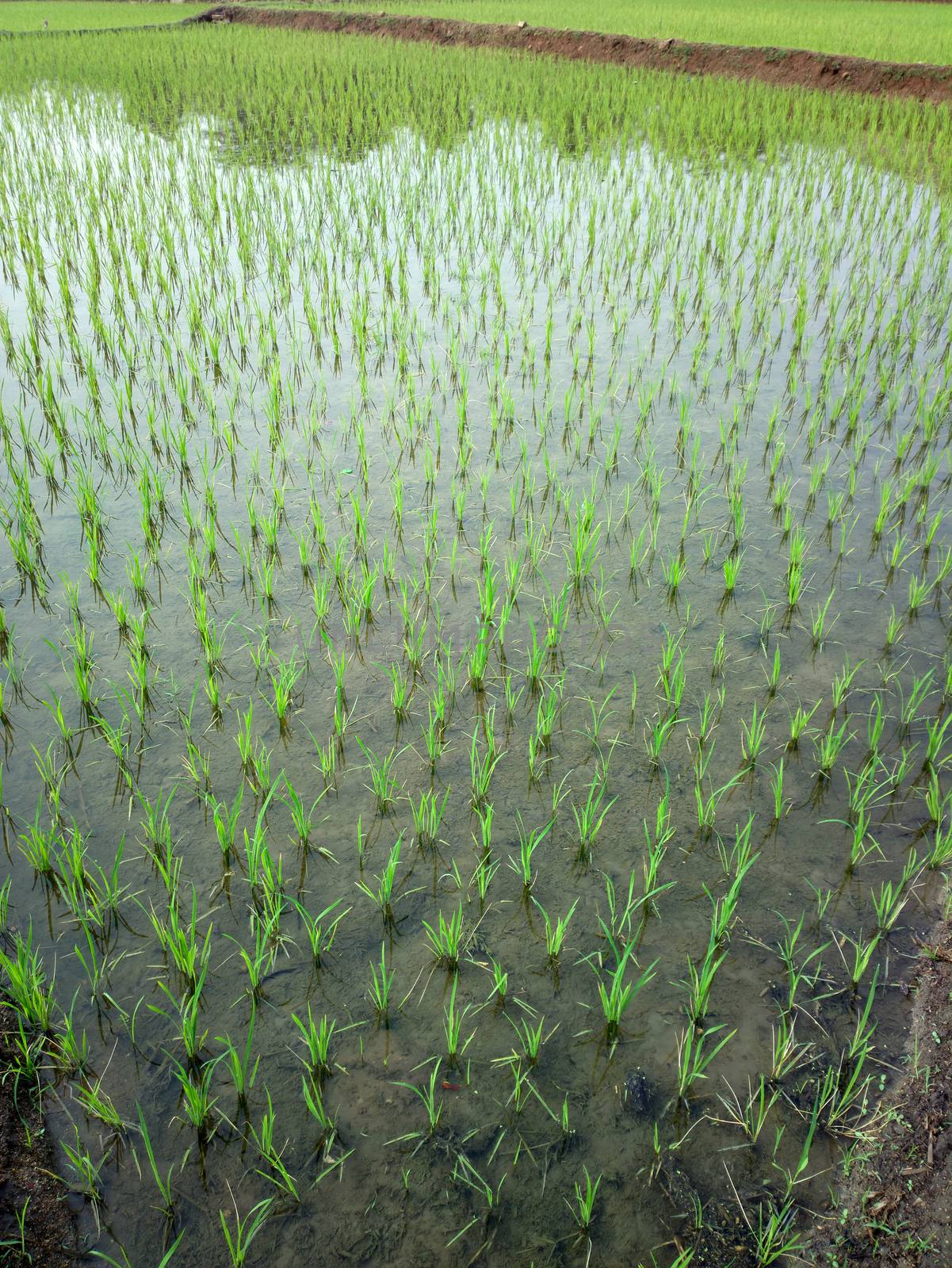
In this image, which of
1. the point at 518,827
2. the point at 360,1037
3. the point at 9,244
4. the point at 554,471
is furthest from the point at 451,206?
the point at 360,1037

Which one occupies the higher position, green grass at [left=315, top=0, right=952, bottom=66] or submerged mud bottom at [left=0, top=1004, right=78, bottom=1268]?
green grass at [left=315, top=0, right=952, bottom=66]

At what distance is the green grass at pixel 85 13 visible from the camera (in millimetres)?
16969

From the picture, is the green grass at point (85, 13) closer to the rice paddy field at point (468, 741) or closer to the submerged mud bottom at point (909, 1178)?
the rice paddy field at point (468, 741)

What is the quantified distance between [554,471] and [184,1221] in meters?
2.54

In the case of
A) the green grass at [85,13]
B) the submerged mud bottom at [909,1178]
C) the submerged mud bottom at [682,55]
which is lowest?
the submerged mud bottom at [909,1178]

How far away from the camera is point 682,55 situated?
11.2m

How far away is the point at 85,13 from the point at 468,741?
925 inches

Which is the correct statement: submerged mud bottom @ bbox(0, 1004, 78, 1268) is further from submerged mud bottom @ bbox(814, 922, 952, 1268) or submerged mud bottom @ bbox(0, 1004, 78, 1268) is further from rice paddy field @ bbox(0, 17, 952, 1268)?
Answer: submerged mud bottom @ bbox(814, 922, 952, 1268)

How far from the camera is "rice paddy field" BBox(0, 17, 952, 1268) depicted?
4.46ft

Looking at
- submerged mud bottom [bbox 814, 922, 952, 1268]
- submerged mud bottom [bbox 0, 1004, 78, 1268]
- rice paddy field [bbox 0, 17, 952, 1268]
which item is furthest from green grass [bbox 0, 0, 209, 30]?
submerged mud bottom [bbox 814, 922, 952, 1268]

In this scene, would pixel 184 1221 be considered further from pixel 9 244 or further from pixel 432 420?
pixel 9 244

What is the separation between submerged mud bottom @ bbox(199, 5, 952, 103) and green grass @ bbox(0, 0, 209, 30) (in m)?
4.56

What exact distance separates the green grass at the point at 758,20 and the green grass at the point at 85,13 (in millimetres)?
4490

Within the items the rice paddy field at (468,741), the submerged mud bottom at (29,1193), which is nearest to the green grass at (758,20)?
the rice paddy field at (468,741)
